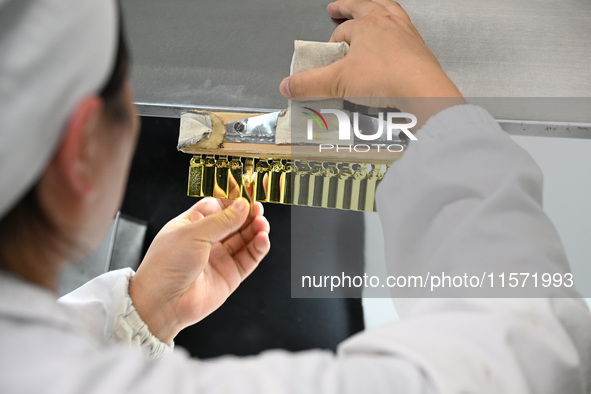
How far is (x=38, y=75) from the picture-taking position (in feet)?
1.04

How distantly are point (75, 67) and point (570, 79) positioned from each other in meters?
0.66

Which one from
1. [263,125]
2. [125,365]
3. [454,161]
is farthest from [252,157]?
[125,365]

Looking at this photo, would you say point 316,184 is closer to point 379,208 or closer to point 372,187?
point 372,187

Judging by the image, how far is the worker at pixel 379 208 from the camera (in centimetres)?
32

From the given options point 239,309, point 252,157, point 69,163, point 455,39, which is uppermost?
point 455,39

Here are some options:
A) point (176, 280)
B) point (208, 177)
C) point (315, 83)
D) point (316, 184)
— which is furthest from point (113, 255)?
point (315, 83)

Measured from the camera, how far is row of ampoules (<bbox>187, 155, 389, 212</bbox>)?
28.4 inches

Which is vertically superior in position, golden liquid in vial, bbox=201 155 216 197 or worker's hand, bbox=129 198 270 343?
golden liquid in vial, bbox=201 155 216 197

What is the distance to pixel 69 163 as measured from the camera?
351 millimetres

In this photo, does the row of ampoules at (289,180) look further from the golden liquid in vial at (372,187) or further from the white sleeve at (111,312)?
the white sleeve at (111,312)

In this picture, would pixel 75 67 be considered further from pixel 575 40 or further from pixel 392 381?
pixel 575 40

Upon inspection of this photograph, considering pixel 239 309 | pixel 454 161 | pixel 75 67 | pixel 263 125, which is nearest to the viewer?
pixel 75 67

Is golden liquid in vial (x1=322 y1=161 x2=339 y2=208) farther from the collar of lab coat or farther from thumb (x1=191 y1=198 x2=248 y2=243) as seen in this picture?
the collar of lab coat

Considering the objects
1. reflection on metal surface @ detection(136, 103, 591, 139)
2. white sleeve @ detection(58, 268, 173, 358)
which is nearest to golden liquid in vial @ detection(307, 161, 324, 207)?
reflection on metal surface @ detection(136, 103, 591, 139)
